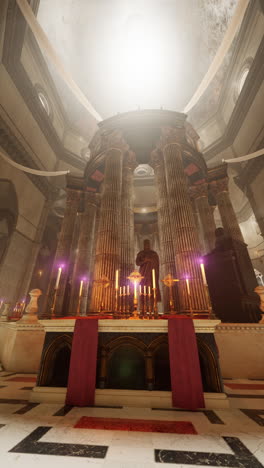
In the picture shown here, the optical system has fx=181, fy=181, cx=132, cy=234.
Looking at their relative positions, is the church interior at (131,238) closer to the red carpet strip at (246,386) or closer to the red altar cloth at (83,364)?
the red altar cloth at (83,364)

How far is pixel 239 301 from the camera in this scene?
23.5ft

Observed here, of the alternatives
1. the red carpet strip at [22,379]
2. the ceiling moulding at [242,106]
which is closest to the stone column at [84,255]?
the red carpet strip at [22,379]

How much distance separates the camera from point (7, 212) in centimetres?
1348

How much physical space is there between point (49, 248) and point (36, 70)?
1597 cm

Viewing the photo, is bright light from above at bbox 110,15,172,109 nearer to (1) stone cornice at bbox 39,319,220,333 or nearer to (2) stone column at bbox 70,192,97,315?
(2) stone column at bbox 70,192,97,315

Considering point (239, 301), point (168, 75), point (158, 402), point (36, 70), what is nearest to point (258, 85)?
point (168, 75)

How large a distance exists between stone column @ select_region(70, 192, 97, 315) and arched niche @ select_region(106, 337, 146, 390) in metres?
7.53

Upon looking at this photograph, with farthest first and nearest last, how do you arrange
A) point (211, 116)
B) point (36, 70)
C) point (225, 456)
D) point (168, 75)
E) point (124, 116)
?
point (211, 116), point (168, 75), point (36, 70), point (124, 116), point (225, 456)

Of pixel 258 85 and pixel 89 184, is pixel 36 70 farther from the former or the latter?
pixel 258 85

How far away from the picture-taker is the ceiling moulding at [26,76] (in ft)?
38.5

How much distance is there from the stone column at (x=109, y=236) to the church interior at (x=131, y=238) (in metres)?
0.07

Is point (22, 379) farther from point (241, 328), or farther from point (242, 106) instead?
point (242, 106)

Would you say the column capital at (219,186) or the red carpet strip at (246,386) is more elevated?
the column capital at (219,186)

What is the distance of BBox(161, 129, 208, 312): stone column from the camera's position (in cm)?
→ 622
